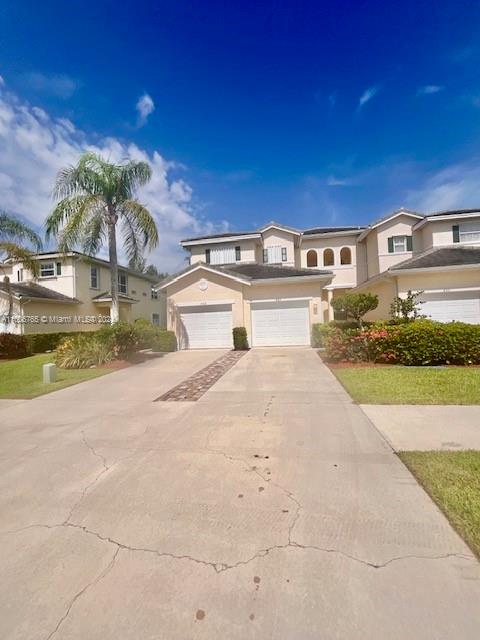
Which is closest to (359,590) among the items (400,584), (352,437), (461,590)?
(400,584)

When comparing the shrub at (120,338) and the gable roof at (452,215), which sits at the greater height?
the gable roof at (452,215)

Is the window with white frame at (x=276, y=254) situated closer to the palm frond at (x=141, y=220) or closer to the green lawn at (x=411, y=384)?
the palm frond at (x=141, y=220)

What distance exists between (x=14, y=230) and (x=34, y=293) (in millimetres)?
5028

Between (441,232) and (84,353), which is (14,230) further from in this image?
(441,232)

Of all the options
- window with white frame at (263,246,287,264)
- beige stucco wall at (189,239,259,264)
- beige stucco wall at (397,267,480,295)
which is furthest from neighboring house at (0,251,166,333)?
beige stucco wall at (397,267,480,295)

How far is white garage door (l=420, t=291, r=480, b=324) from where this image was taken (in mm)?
14219

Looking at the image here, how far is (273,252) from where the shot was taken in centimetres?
2455

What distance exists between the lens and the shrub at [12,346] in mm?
14906

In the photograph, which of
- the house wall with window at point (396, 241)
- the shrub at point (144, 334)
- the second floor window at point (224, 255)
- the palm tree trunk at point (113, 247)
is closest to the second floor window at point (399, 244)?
the house wall with window at point (396, 241)

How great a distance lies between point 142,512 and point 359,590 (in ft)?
6.11

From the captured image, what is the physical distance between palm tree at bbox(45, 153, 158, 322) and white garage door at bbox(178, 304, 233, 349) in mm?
4226

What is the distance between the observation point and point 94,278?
25172 mm

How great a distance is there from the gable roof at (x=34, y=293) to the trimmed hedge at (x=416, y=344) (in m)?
18.9

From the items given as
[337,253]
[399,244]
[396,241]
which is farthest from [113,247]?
[399,244]
